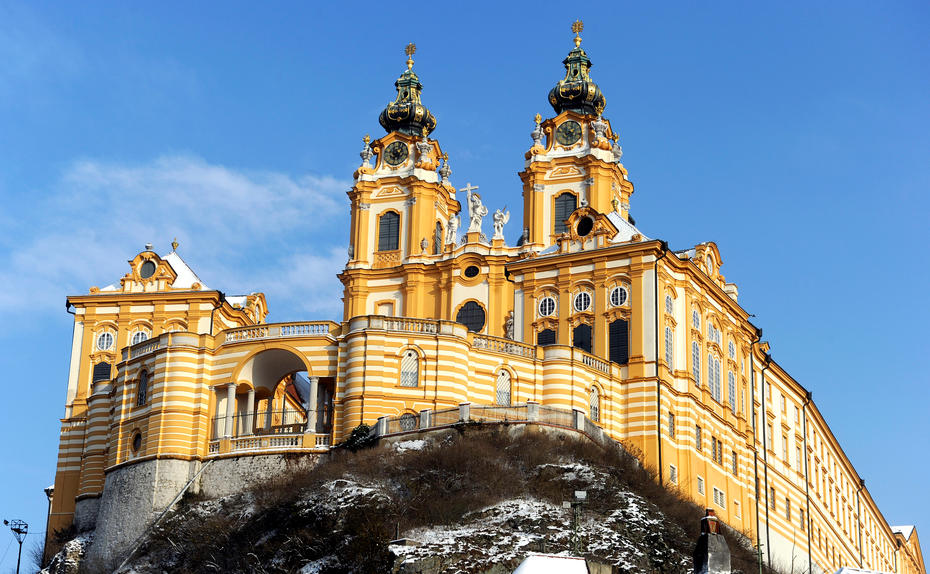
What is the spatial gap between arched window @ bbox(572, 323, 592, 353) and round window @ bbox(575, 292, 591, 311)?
97 cm

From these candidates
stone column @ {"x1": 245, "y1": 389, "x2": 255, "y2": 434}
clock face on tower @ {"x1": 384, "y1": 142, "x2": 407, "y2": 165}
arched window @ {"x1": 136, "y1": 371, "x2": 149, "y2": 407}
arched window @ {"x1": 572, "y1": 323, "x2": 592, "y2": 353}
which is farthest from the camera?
clock face on tower @ {"x1": 384, "y1": 142, "x2": 407, "y2": 165}

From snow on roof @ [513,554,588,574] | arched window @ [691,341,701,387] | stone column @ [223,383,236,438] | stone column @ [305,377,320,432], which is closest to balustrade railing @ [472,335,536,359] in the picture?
stone column @ [305,377,320,432]

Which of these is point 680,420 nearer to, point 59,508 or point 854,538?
point 59,508

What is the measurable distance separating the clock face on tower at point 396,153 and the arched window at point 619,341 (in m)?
21.5

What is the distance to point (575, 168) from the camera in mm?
93438

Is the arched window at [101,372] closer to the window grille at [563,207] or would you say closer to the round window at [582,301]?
the window grille at [563,207]

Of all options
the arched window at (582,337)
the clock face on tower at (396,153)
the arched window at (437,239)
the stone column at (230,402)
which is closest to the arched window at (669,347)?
the arched window at (582,337)

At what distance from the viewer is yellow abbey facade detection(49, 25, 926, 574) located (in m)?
74.4

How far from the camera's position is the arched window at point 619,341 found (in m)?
81.8

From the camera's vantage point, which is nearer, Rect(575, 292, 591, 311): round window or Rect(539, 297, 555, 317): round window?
Rect(575, 292, 591, 311): round window

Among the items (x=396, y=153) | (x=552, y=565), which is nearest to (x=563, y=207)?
(x=396, y=153)

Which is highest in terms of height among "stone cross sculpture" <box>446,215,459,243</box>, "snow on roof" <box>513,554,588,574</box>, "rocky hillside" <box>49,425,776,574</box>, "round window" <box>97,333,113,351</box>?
"stone cross sculpture" <box>446,215,459,243</box>

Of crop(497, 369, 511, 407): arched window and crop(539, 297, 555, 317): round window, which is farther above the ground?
crop(539, 297, 555, 317): round window

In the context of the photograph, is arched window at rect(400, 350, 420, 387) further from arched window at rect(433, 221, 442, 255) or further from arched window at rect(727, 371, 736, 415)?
arched window at rect(727, 371, 736, 415)
